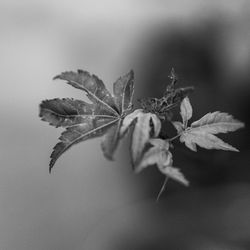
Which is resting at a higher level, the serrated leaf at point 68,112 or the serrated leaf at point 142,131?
the serrated leaf at point 68,112

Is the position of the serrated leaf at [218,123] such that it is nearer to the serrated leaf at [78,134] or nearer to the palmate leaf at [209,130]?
the palmate leaf at [209,130]

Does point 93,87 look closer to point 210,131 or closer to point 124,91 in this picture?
point 124,91

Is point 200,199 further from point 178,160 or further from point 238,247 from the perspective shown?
point 238,247

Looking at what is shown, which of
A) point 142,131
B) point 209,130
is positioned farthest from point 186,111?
point 142,131

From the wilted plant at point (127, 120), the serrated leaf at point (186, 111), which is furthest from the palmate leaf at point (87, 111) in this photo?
the serrated leaf at point (186, 111)

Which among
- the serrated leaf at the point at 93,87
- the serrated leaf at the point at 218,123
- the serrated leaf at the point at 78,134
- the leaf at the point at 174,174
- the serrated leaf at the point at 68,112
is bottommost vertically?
the leaf at the point at 174,174

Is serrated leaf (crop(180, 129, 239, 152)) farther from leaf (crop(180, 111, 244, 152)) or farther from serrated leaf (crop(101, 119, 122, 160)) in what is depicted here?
serrated leaf (crop(101, 119, 122, 160))

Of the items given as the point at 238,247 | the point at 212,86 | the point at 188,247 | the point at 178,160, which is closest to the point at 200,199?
the point at 178,160
